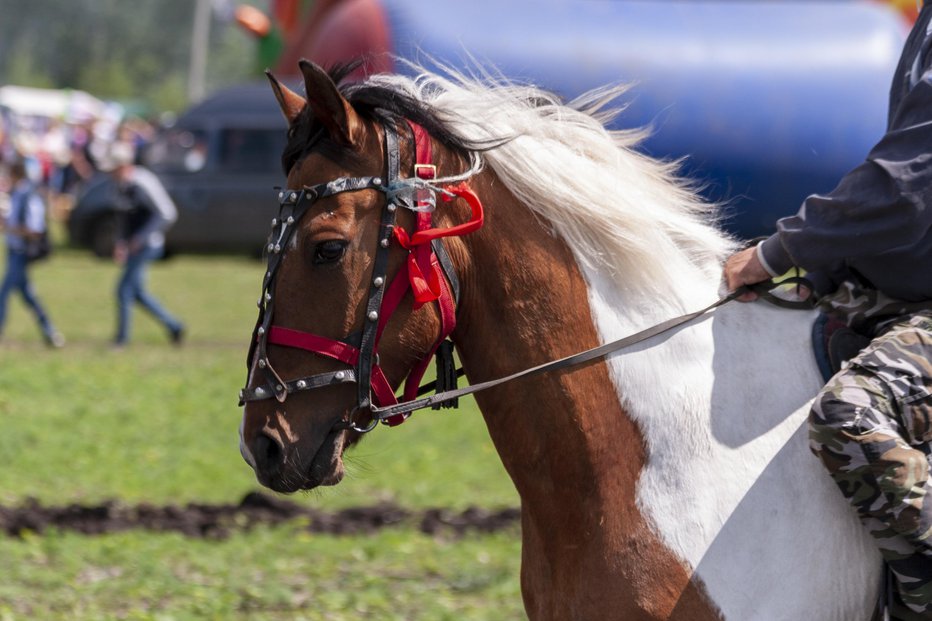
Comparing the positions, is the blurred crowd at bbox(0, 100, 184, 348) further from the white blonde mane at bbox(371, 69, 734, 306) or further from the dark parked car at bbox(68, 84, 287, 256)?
the white blonde mane at bbox(371, 69, 734, 306)

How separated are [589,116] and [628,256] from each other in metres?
0.42

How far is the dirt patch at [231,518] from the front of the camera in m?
6.72

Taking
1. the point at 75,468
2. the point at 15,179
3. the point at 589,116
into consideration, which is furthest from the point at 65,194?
the point at 589,116

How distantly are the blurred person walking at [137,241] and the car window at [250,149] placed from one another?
21.1 feet

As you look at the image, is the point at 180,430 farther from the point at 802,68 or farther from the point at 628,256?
the point at 802,68

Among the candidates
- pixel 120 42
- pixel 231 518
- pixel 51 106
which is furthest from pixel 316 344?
pixel 120 42

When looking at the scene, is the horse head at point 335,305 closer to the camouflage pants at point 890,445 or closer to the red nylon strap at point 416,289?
the red nylon strap at point 416,289

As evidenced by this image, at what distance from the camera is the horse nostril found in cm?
271

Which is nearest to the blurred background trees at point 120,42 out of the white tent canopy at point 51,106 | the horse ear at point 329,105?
the white tent canopy at point 51,106

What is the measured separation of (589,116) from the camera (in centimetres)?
304

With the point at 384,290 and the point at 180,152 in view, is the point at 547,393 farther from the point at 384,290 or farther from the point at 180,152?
the point at 180,152

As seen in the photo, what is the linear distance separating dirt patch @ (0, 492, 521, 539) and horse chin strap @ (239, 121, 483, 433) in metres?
4.10

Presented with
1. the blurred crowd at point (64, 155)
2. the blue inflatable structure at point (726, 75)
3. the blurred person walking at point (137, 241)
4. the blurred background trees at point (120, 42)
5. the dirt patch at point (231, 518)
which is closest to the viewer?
the dirt patch at point (231, 518)

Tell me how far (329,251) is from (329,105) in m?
0.33
